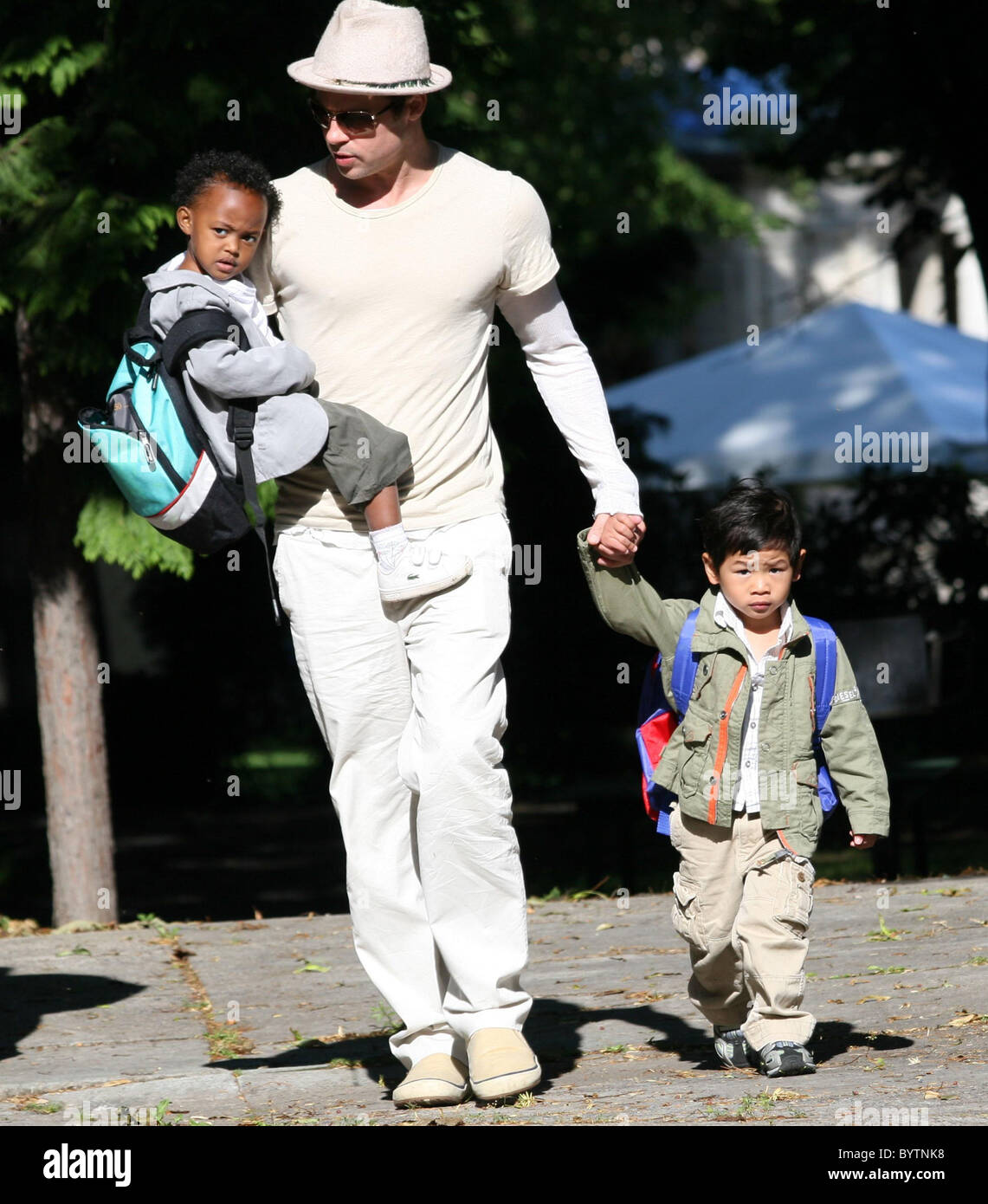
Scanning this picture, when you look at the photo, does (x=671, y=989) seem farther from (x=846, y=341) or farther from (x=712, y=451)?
(x=846, y=341)

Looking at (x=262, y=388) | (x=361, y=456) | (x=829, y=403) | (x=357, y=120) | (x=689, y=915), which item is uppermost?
(x=829, y=403)

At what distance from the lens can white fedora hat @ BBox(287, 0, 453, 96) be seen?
3771mm

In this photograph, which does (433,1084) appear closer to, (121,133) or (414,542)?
(414,542)

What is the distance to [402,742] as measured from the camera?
154 inches

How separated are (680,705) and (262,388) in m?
1.22

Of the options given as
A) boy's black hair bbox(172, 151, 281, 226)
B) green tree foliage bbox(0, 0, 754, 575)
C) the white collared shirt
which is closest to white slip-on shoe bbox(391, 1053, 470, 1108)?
the white collared shirt

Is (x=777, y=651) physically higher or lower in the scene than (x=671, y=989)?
higher

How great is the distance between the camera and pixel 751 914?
13.2ft

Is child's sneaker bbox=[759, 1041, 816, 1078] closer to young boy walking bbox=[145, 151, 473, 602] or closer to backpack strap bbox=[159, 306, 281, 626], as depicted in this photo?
young boy walking bbox=[145, 151, 473, 602]

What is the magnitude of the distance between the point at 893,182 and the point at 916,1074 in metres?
9.37

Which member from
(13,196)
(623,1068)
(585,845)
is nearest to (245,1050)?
(623,1068)

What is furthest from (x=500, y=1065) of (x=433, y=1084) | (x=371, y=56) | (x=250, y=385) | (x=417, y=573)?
(x=371, y=56)

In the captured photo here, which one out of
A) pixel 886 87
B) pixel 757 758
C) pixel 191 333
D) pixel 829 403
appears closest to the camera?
pixel 191 333

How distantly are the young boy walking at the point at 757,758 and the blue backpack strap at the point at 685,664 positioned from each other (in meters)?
0.01
